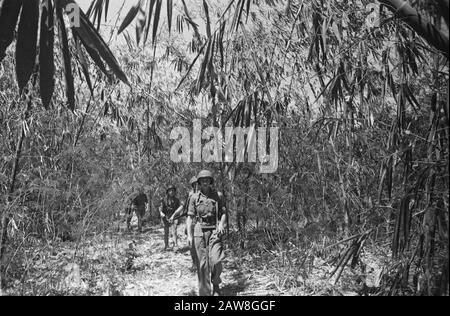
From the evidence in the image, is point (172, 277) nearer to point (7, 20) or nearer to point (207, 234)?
point (207, 234)

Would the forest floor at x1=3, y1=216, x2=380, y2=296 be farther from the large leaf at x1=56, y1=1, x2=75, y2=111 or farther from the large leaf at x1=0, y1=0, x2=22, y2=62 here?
the large leaf at x1=0, y1=0, x2=22, y2=62

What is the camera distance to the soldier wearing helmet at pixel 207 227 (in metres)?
3.91

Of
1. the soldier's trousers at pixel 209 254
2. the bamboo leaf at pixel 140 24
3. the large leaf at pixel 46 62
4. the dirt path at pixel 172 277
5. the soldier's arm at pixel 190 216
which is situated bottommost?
the dirt path at pixel 172 277

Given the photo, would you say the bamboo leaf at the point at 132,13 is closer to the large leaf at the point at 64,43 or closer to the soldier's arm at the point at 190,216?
A: the large leaf at the point at 64,43

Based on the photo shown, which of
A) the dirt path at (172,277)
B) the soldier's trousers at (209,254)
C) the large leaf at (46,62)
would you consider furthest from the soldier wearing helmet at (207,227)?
the large leaf at (46,62)

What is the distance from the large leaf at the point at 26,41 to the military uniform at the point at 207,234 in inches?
99.4

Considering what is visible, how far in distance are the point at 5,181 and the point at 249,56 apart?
10.8 ft

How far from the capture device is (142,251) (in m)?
6.74

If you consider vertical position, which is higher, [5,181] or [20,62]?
[20,62]

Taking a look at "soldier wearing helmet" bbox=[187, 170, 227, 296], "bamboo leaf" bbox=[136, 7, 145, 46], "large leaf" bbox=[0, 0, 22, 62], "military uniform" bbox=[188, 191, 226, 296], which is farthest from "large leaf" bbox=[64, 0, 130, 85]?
"military uniform" bbox=[188, 191, 226, 296]

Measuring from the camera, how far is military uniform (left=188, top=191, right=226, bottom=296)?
3916 mm

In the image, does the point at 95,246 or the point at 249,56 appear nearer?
the point at 95,246
